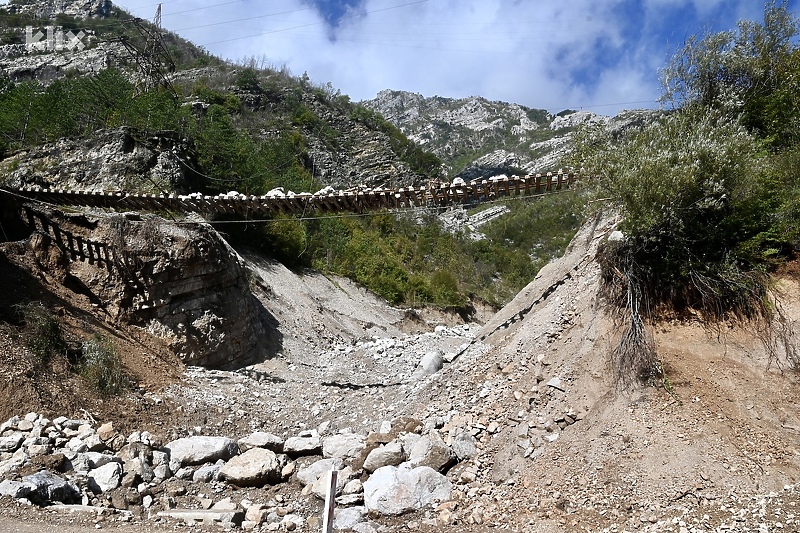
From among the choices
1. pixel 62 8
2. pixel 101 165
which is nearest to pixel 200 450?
pixel 101 165

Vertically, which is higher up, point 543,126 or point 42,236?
point 543,126

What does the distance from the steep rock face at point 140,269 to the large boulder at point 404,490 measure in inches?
286

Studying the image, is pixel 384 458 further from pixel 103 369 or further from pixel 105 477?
pixel 103 369

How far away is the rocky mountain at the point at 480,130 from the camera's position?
74.7 metres

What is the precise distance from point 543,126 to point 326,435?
9958 cm

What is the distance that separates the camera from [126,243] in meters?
11.0

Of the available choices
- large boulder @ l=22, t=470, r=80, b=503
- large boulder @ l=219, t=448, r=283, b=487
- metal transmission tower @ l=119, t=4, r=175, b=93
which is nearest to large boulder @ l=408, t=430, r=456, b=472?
large boulder @ l=219, t=448, r=283, b=487

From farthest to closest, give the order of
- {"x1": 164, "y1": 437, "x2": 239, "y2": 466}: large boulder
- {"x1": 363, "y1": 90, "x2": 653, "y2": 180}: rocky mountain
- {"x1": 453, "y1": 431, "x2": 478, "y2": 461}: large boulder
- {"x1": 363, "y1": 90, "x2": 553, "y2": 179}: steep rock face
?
{"x1": 363, "y1": 90, "x2": 553, "y2": 179}: steep rock face < {"x1": 363, "y1": 90, "x2": 653, "y2": 180}: rocky mountain < {"x1": 164, "y1": 437, "x2": 239, "y2": 466}: large boulder < {"x1": 453, "y1": 431, "x2": 478, "y2": 461}: large boulder

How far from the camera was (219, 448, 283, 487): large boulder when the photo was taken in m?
6.11

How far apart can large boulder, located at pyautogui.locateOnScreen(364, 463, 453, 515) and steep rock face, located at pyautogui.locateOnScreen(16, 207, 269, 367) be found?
7.26 meters

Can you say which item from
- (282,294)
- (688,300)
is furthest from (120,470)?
(282,294)

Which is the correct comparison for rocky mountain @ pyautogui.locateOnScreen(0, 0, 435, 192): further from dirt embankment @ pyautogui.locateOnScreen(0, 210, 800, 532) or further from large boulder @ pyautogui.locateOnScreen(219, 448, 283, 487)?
large boulder @ pyautogui.locateOnScreen(219, 448, 283, 487)

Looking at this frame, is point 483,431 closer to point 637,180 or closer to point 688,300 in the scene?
point 688,300

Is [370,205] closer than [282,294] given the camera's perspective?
Yes
